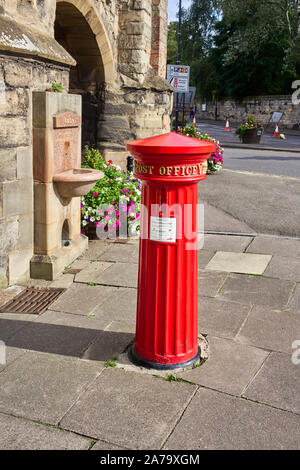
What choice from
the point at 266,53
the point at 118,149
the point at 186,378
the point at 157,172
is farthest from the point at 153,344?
the point at 266,53

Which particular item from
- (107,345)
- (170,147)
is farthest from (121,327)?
(170,147)

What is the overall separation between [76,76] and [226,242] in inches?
147

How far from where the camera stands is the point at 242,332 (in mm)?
4191

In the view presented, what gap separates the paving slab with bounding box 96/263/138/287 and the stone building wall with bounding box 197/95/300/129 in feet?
107

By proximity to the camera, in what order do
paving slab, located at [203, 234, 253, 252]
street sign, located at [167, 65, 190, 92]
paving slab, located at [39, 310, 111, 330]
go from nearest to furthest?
1. paving slab, located at [39, 310, 111, 330]
2. paving slab, located at [203, 234, 253, 252]
3. street sign, located at [167, 65, 190, 92]

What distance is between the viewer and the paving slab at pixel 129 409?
9.47ft

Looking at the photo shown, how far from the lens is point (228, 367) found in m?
3.64

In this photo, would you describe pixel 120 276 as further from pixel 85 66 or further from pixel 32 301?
pixel 85 66

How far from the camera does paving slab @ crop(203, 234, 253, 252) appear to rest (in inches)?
262

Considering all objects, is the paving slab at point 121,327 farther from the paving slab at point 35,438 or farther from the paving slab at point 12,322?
the paving slab at point 35,438

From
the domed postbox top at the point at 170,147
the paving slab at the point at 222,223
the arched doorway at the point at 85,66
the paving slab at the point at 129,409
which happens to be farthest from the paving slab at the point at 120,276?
the arched doorway at the point at 85,66

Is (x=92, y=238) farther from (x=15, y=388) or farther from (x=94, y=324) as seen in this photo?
(x=15, y=388)

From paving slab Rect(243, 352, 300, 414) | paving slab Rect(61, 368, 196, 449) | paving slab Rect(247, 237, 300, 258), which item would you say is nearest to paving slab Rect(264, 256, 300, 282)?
paving slab Rect(247, 237, 300, 258)

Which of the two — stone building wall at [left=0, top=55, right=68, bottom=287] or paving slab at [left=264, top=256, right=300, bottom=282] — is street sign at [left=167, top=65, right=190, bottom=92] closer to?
paving slab at [left=264, top=256, right=300, bottom=282]
